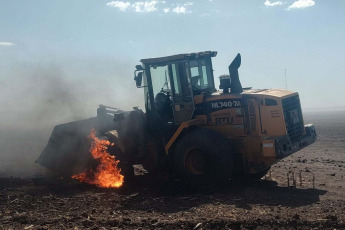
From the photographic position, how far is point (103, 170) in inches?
534

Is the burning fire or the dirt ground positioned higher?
the burning fire

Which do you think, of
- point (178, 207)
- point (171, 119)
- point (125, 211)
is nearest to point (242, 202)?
point (178, 207)

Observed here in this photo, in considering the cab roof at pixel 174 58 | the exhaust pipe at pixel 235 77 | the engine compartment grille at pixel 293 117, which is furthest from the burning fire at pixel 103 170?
the engine compartment grille at pixel 293 117

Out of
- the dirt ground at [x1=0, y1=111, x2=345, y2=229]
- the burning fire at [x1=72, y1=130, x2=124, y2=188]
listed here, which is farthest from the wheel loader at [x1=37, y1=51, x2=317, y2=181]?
the dirt ground at [x1=0, y1=111, x2=345, y2=229]

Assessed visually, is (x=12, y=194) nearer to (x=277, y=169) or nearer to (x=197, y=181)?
(x=197, y=181)

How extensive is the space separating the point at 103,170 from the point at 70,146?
1.82 m

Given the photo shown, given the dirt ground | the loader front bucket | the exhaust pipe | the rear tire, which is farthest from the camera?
the loader front bucket

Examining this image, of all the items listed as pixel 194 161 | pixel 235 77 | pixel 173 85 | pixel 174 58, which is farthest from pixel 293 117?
pixel 174 58

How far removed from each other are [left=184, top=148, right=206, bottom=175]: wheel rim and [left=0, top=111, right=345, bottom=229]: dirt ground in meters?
0.70

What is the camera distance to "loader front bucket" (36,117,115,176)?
47.4 feet

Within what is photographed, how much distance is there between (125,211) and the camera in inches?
388

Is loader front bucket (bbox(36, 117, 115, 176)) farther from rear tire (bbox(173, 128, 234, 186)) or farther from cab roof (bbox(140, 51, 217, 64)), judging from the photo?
rear tire (bbox(173, 128, 234, 186))

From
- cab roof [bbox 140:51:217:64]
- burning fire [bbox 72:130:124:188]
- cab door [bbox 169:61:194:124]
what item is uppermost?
cab roof [bbox 140:51:217:64]

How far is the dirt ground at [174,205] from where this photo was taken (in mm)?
8484
